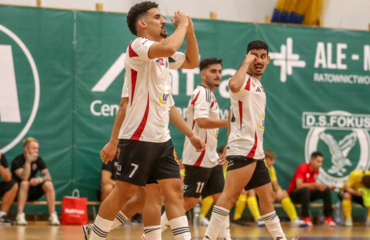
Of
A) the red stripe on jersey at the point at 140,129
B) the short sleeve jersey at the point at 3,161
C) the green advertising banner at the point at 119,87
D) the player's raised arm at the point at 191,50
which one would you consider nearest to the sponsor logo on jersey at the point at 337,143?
the green advertising banner at the point at 119,87

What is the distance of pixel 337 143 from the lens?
1223cm

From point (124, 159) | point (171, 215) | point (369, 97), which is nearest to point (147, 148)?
point (124, 159)

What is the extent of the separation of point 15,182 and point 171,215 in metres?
6.68

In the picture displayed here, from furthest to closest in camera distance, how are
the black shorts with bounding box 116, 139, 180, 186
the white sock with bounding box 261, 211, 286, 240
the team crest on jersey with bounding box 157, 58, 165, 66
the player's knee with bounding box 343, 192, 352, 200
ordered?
1. the player's knee with bounding box 343, 192, 352, 200
2. the white sock with bounding box 261, 211, 286, 240
3. the team crest on jersey with bounding box 157, 58, 165, 66
4. the black shorts with bounding box 116, 139, 180, 186

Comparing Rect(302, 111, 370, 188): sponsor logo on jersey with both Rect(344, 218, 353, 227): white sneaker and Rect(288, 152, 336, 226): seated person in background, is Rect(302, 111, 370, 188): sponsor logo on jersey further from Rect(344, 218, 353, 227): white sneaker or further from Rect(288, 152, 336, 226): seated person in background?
Rect(344, 218, 353, 227): white sneaker

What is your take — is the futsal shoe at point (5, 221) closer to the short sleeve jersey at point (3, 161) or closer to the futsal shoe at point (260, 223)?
the short sleeve jersey at point (3, 161)

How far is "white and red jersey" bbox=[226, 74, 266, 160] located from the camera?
216 inches

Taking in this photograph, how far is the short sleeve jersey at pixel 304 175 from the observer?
11336 mm

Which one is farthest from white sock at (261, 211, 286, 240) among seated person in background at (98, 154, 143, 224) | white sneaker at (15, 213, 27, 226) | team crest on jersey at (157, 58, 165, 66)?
white sneaker at (15, 213, 27, 226)

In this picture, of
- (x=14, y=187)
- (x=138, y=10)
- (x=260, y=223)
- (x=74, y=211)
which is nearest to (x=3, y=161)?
(x=14, y=187)

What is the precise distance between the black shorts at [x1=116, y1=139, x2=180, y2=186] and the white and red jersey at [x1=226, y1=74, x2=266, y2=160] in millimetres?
1372

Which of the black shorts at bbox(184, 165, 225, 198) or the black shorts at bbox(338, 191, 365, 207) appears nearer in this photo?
the black shorts at bbox(184, 165, 225, 198)

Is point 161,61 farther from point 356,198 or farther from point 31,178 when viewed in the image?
point 356,198

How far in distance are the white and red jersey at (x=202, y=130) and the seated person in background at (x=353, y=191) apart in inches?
228
